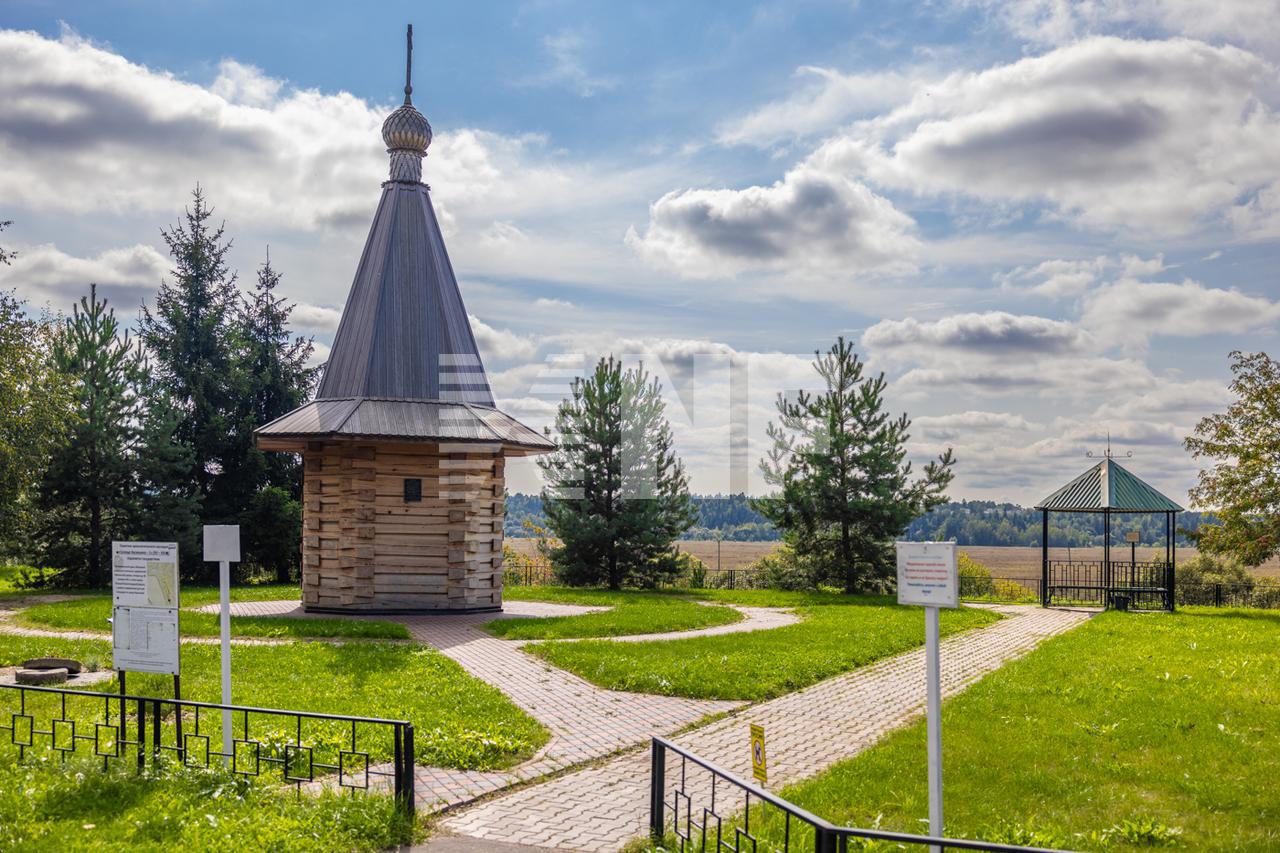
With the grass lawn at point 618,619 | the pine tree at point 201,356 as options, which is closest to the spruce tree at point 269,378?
the pine tree at point 201,356

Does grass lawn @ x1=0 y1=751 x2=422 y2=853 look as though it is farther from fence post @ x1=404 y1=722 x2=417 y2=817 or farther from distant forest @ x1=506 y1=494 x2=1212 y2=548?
distant forest @ x1=506 y1=494 x2=1212 y2=548

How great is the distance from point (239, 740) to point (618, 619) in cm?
1099

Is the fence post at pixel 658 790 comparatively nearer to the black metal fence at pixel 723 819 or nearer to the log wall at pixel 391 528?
the black metal fence at pixel 723 819

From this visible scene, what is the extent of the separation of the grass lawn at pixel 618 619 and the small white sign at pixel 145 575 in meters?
8.39

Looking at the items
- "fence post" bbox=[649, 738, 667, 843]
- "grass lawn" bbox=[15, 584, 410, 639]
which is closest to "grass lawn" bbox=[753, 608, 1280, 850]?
"fence post" bbox=[649, 738, 667, 843]

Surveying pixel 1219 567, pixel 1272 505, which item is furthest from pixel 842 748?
pixel 1219 567

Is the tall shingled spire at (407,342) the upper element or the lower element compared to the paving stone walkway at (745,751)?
upper

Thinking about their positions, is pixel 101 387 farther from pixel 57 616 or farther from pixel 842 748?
pixel 842 748

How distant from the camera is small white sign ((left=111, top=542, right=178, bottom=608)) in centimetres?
795

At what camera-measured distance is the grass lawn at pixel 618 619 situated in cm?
1648

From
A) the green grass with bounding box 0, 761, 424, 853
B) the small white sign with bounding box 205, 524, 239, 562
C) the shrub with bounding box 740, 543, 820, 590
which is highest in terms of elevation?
the small white sign with bounding box 205, 524, 239, 562

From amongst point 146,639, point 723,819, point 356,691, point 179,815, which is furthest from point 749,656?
point 179,815

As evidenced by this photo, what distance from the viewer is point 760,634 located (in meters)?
16.4

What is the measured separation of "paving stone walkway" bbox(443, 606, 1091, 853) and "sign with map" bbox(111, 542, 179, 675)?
9.35ft
